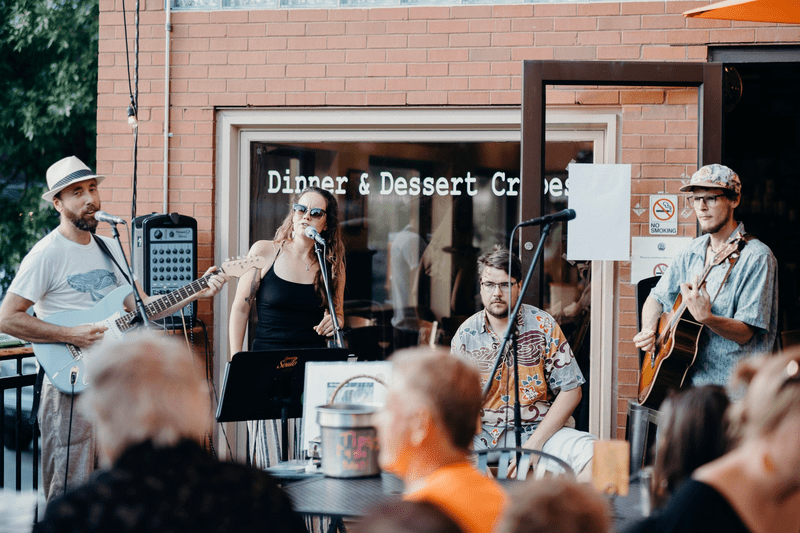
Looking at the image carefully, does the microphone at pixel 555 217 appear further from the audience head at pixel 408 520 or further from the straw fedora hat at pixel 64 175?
the straw fedora hat at pixel 64 175

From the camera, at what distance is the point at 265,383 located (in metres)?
3.24

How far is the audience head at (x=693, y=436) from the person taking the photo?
6.04 feet

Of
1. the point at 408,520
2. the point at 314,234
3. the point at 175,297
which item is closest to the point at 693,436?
the point at 408,520

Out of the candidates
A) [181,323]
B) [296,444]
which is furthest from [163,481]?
[181,323]

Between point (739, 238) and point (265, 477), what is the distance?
114 inches

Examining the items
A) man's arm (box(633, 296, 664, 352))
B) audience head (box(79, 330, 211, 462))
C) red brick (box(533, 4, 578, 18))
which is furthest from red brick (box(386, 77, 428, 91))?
audience head (box(79, 330, 211, 462))

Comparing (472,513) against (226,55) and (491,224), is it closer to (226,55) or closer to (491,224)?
(491,224)

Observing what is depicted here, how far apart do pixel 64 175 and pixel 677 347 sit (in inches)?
130

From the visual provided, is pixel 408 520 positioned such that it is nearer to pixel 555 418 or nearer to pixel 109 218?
pixel 555 418

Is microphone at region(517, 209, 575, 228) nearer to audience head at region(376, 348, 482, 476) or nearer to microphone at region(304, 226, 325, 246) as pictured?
microphone at region(304, 226, 325, 246)

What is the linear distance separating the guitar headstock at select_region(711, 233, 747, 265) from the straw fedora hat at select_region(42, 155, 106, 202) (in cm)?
325

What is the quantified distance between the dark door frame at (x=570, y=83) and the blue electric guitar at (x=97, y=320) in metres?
1.60

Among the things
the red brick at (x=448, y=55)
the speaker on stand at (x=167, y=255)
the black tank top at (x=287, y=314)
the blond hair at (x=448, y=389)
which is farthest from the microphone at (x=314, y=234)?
the blond hair at (x=448, y=389)

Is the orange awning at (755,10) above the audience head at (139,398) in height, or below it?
above
